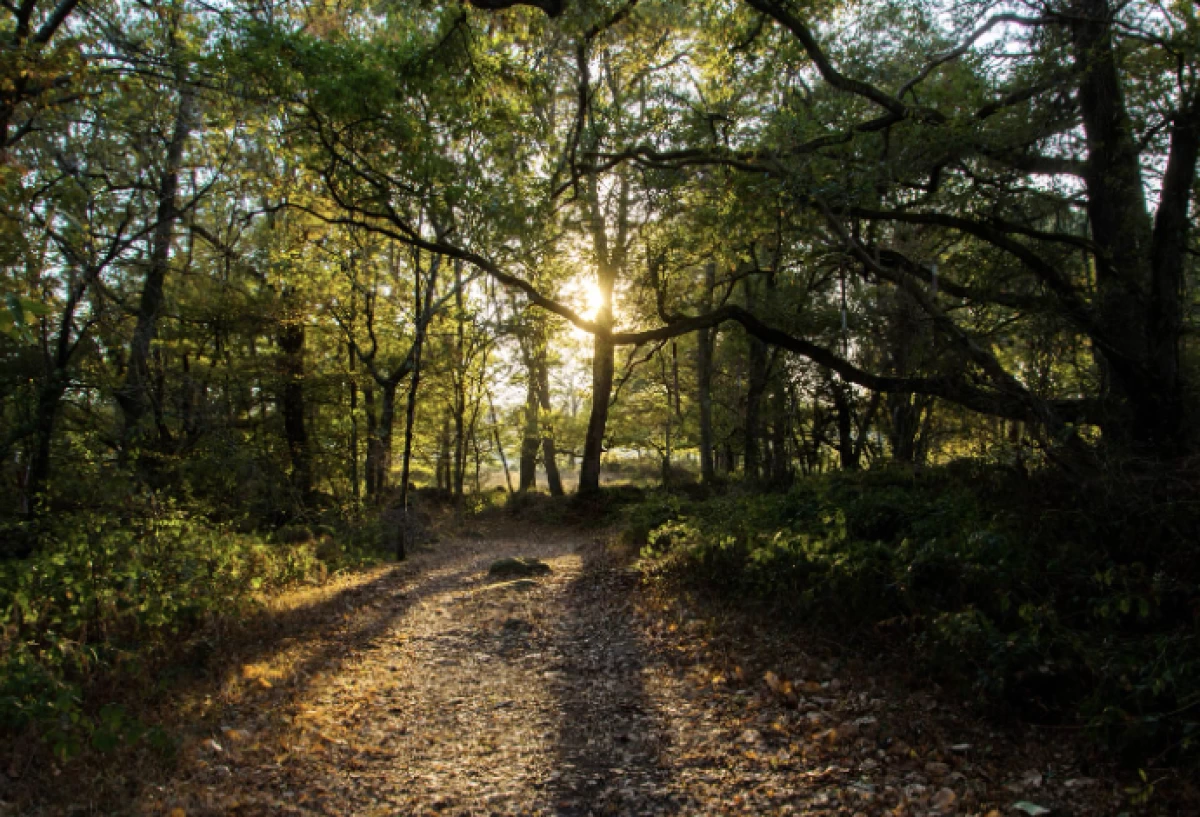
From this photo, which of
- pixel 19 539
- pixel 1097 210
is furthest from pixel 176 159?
pixel 1097 210

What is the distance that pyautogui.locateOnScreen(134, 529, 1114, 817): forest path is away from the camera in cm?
407

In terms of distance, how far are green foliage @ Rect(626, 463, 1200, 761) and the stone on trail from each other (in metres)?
3.70

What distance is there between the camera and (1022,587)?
5270mm

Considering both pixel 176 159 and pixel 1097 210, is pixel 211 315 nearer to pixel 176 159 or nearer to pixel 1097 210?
pixel 176 159

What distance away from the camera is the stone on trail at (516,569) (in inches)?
442

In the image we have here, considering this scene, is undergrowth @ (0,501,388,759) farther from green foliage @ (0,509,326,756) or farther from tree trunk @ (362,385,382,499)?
tree trunk @ (362,385,382,499)

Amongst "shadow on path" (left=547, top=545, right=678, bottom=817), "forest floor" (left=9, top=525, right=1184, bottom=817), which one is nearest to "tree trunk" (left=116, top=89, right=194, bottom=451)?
"forest floor" (left=9, top=525, right=1184, bottom=817)

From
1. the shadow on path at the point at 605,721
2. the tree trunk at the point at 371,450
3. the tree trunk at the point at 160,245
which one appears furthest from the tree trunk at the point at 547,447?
the shadow on path at the point at 605,721

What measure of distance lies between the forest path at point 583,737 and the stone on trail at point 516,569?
3.12 metres

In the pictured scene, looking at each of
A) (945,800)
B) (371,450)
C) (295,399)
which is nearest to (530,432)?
(371,450)

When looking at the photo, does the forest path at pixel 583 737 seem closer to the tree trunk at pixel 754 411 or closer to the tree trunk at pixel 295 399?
the tree trunk at pixel 295 399

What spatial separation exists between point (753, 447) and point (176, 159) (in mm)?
13538

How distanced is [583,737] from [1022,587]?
11.7 ft

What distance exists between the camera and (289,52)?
8336 mm
